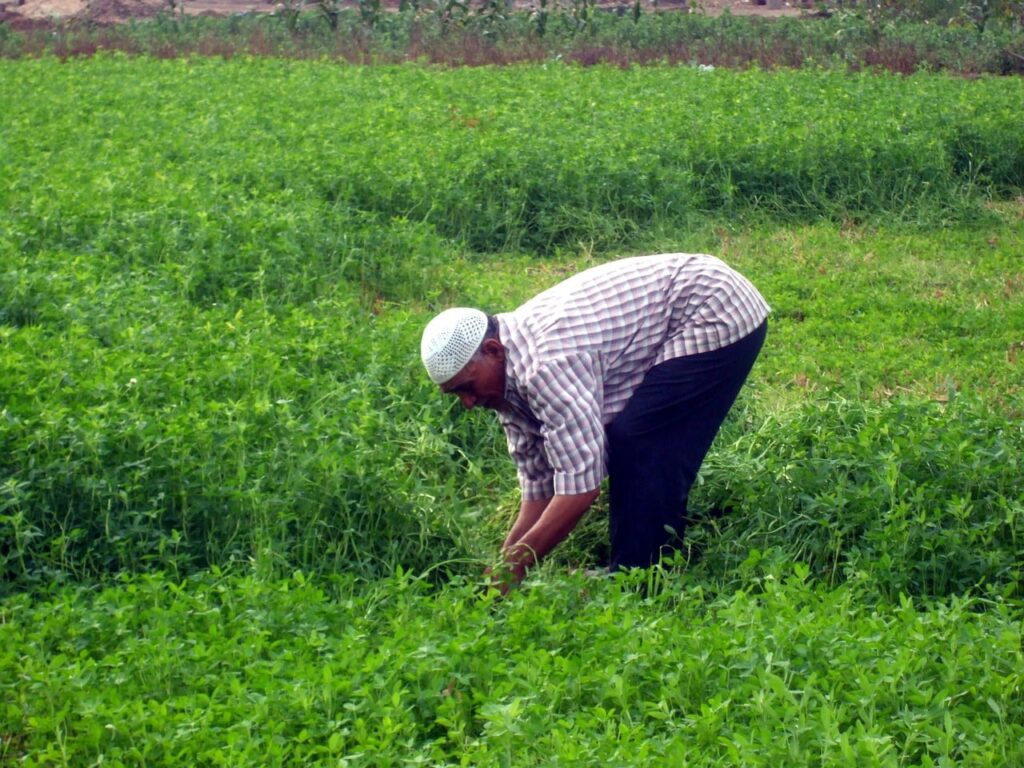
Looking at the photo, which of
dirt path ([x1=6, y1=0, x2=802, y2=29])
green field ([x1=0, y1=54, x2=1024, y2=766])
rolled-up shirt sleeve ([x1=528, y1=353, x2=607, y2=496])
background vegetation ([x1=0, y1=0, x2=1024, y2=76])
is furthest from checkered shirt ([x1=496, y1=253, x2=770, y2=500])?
dirt path ([x1=6, y1=0, x2=802, y2=29])

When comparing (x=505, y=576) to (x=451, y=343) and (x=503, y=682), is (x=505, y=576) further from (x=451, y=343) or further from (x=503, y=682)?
(x=503, y=682)

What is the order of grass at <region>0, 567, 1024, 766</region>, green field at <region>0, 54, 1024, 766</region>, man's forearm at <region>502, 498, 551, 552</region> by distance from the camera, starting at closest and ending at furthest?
1. grass at <region>0, 567, 1024, 766</region>
2. green field at <region>0, 54, 1024, 766</region>
3. man's forearm at <region>502, 498, 551, 552</region>

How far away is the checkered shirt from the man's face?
4cm

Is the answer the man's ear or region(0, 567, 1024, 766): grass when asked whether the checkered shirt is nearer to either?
the man's ear

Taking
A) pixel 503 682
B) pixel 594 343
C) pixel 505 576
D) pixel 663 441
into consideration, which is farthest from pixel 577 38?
pixel 503 682

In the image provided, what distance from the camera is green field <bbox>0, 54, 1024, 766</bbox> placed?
153 inches

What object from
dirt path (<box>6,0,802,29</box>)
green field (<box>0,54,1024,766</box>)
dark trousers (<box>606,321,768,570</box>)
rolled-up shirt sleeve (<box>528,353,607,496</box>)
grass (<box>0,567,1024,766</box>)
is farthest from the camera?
dirt path (<box>6,0,802,29</box>)

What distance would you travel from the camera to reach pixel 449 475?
6477 mm

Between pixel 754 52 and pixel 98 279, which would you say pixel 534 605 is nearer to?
pixel 98 279

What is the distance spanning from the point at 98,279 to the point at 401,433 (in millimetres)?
2639

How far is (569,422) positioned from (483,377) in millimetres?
347

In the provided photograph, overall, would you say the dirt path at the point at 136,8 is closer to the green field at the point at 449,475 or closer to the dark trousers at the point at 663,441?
the green field at the point at 449,475

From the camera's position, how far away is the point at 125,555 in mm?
5238

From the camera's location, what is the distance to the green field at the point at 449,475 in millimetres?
3879
